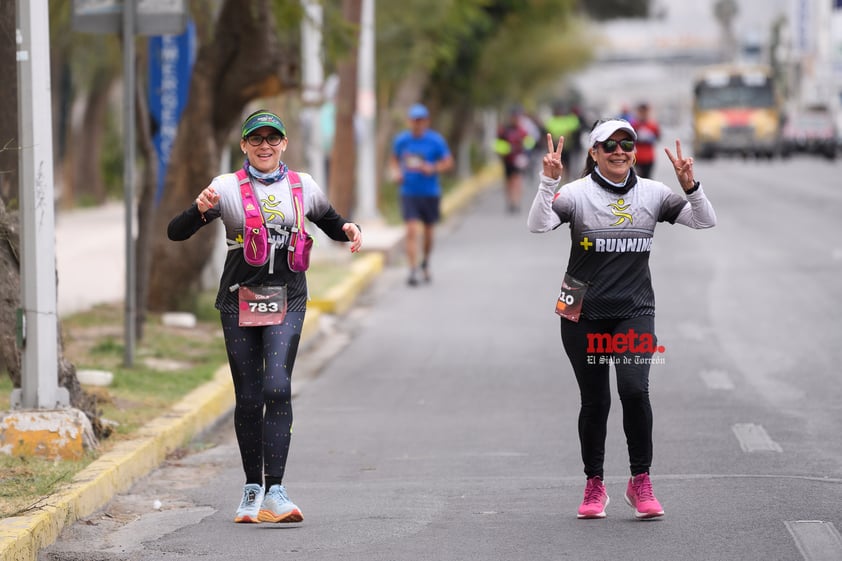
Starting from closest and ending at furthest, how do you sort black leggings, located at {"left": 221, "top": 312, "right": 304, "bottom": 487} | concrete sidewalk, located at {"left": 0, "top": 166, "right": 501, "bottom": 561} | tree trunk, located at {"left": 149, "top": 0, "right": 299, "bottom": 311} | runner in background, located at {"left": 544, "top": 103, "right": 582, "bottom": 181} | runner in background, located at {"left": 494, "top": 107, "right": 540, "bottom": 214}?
concrete sidewalk, located at {"left": 0, "top": 166, "right": 501, "bottom": 561} → black leggings, located at {"left": 221, "top": 312, "right": 304, "bottom": 487} → tree trunk, located at {"left": 149, "top": 0, "right": 299, "bottom": 311} → runner in background, located at {"left": 494, "top": 107, "right": 540, "bottom": 214} → runner in background, located at {"left": 544, "top": 103, "right": 582, "bottom": 181}

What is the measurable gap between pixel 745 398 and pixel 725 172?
3701 centimetres

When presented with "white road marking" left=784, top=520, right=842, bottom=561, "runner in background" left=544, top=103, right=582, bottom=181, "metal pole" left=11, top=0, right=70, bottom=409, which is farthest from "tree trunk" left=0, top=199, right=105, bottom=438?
"runner in background" left=544, top=103, right=582, bottom=181

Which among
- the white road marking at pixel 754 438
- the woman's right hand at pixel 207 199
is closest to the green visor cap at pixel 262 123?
the woman's right hand at pixel 207 199

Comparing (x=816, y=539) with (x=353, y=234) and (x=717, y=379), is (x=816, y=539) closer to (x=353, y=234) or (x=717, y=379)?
(x=353, y=234)

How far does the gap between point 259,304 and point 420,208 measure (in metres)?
10.9

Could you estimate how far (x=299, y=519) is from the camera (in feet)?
23.2

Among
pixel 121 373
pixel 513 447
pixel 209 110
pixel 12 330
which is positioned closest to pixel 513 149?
pixel 209 110

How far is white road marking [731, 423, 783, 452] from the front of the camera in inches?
339

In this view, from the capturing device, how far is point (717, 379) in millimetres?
11344

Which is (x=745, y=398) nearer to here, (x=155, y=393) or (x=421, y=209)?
(x=155, y=393)

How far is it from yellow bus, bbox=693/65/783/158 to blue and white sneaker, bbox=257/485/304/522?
4856cm

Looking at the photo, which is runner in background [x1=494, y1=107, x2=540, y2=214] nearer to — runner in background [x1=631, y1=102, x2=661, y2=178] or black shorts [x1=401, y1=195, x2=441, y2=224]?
runner in background [x1=631, y1=102, x2=661, y2=178]

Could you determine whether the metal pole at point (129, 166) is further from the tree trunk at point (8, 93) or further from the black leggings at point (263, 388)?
the black leggings at point (263, 388)

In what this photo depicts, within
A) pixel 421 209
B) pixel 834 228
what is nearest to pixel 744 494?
pixel 421 209
